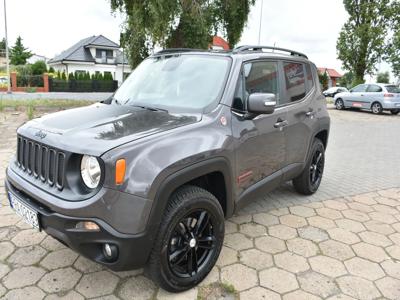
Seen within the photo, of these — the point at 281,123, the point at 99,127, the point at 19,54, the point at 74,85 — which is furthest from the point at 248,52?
the point at 19,54

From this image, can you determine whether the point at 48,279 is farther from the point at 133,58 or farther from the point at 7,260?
the point at 133,58

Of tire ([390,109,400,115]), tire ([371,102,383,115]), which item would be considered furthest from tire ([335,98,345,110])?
tire ([390,109,400,115])

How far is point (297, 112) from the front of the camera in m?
4.06

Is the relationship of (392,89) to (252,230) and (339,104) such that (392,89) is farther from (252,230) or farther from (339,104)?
(252,230)

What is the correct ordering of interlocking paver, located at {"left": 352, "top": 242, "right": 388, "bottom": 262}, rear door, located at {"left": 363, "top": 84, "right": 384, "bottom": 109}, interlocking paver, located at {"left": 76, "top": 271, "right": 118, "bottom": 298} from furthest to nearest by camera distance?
rear door, located at {"left": 363, "top": 84, "right": 384, "bottom": 109}
interlocking paver, located at {"left": 352, "top": 242, "right": 388, "bottom": 262}
interlocking paver, located at {"left": 76, "top": 271, "right": 118, "bottom": 298}

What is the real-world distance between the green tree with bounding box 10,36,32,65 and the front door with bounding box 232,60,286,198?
65.5 meters

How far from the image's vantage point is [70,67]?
48.4 metres

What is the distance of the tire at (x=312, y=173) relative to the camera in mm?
4645

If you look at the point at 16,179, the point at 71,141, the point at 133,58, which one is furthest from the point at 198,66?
the point at 133,58

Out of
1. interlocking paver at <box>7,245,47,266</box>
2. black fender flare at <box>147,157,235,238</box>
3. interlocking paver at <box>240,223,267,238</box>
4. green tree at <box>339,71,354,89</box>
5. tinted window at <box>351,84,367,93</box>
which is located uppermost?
green tree at <box>339,71,354,89</box>

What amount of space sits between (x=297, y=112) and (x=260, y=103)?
1212 millimetres

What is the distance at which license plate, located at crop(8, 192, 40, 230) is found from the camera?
2.48 m

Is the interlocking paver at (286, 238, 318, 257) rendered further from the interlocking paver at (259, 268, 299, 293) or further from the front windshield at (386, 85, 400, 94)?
the front windshield at (386, 85, 400, 94)

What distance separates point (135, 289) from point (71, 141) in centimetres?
127
